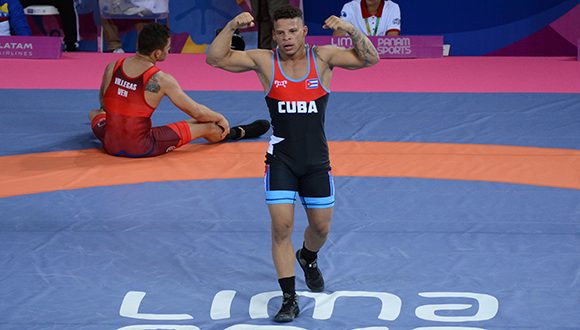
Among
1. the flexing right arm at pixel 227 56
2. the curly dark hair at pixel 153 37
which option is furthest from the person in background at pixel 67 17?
the flexing right arm at pixel 227 56

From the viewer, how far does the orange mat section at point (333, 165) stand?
712cm

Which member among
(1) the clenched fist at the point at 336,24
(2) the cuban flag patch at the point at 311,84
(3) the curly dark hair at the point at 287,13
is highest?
(3) the curly dark hair at the point at 287,13

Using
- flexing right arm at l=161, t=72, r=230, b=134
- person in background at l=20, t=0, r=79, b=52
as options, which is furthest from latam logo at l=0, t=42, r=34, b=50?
flexing right arm at l=161, t=72, r=230, b=134

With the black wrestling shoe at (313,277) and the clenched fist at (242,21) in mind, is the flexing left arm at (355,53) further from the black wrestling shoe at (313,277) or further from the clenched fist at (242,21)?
the black wrestling shoe at (313,277)

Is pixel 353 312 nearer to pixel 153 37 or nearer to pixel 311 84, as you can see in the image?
pixel 311 84

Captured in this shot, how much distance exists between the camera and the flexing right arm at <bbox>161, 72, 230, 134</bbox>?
752 cm

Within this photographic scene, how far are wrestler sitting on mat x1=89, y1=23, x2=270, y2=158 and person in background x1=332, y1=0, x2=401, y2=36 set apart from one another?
5.03 metres

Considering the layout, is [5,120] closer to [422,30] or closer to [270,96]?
[270,96]

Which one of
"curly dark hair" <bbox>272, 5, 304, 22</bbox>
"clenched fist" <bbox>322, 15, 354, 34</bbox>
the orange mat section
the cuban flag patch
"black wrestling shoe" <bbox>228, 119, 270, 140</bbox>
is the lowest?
the orange mat section

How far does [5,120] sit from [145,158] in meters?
1.99

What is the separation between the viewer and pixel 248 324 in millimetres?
4598

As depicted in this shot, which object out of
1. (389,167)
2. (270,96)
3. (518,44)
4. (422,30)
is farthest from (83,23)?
(270,96)

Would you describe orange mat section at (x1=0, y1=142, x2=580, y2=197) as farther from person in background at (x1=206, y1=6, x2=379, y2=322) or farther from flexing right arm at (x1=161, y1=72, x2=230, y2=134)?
person in background at (x1=206, y1=6, x2=379, y2=322)

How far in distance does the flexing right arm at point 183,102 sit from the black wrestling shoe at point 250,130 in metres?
0.16
